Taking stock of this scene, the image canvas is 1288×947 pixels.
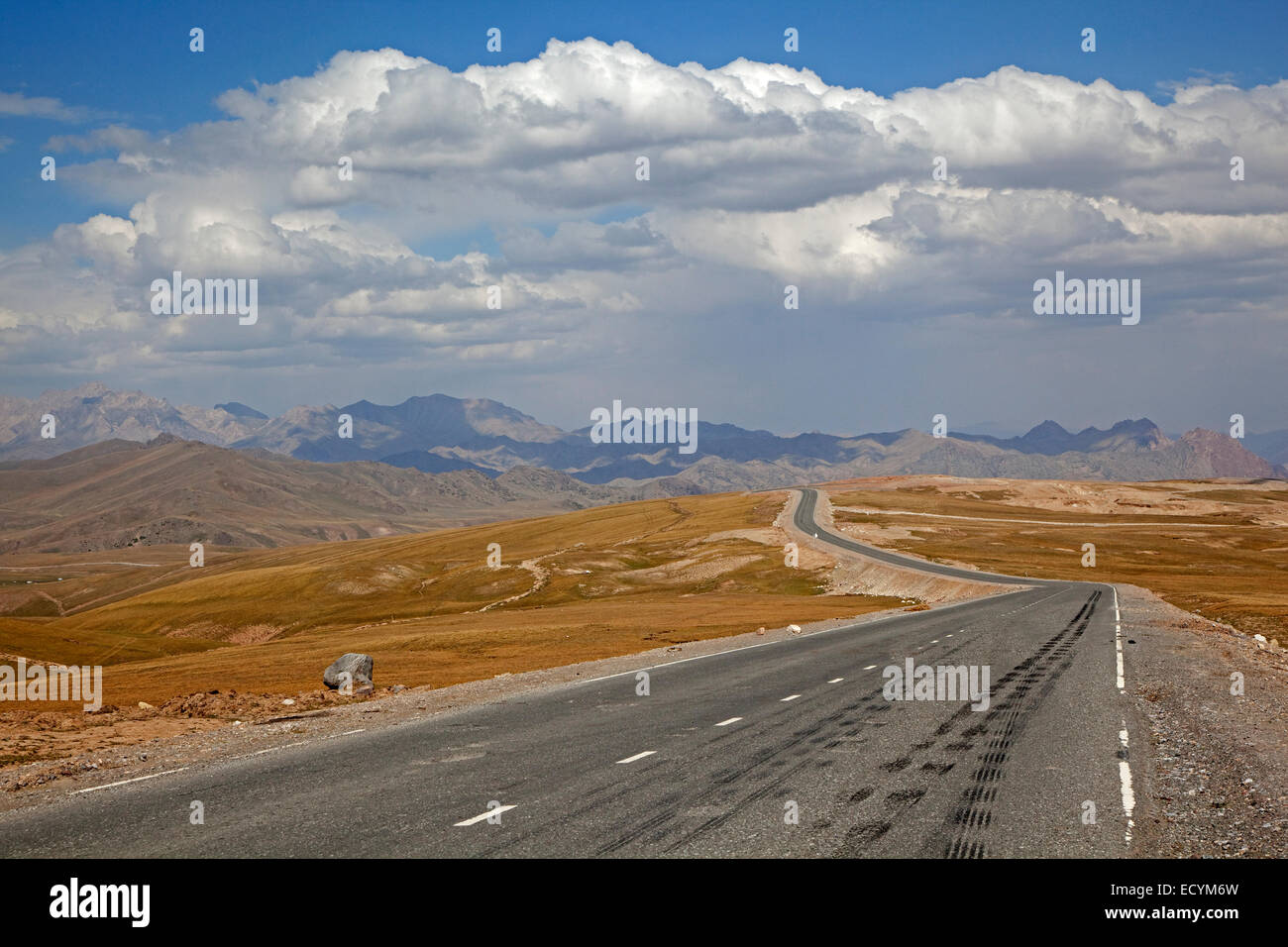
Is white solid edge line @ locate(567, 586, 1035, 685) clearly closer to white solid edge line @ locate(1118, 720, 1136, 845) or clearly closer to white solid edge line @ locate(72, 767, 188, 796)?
white solid edge line @ locate(72, 767, 188, 796)

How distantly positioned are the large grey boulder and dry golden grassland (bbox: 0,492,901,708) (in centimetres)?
354

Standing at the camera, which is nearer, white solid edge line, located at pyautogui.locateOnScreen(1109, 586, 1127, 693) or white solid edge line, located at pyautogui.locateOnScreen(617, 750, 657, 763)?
white solid edge line, located at pyautogui.locateOnScreen(617, 750, 657, 763)

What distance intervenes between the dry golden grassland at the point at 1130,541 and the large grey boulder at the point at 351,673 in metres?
42.6

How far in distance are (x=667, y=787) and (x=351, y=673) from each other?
20361 millimetres

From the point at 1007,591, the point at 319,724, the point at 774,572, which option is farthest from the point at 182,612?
the point at 319,724

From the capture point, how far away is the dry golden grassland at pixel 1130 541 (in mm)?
77062

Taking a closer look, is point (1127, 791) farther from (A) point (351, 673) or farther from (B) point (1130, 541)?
(B) point (1130, 541)

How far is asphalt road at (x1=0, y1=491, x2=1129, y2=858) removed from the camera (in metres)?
13.3

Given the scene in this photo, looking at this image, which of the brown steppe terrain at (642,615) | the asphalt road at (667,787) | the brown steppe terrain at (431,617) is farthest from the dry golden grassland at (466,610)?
the asphalt road at (667,787)

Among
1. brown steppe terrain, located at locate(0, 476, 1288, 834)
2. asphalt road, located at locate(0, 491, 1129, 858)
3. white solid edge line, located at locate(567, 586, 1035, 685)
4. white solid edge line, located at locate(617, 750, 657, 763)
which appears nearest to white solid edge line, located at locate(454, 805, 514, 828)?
asphalt road, located at locate(0, 491, 1129, 858)

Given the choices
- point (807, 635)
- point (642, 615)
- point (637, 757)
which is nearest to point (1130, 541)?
point (642, 615)

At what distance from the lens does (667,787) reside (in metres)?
16.3

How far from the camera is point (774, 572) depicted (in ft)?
326

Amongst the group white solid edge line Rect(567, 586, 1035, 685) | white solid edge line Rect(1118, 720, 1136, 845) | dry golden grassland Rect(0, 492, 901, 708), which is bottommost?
dry golden grassland Rect(0, 492, 901, 708)
